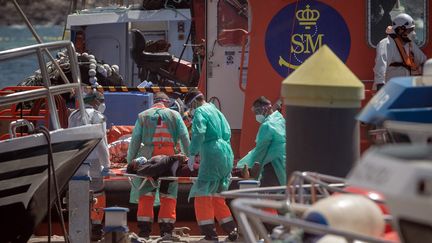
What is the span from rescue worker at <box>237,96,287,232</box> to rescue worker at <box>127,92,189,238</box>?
3.05 feet

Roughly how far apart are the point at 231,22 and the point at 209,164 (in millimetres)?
2217

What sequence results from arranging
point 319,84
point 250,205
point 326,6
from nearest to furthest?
point 250,205, point 319,84, point 326,6

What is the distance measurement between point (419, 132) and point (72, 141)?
4.94 meters

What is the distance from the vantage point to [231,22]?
1229 centimetres

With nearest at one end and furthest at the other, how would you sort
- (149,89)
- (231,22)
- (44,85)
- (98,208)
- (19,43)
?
(44,85), (98,208), (231,22), (149,89), (19,43)

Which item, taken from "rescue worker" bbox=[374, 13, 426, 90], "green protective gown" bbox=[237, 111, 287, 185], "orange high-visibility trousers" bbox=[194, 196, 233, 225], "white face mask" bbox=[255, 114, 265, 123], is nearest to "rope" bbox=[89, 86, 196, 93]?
"orange high-visibility trousers" bbox=[194, 196, 233, 225]

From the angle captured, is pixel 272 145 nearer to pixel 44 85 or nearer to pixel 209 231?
pixel 209 231

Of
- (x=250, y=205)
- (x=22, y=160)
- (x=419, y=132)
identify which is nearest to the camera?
(x=419, y=132)

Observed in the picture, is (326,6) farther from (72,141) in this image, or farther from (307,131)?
(307,131)

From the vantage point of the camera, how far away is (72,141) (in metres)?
8.52

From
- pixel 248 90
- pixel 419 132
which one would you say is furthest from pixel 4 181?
pixel 419 132

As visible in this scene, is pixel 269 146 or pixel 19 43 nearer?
pixel 269 146

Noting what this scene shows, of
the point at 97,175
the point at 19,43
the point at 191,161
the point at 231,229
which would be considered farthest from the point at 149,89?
the point at 19,43

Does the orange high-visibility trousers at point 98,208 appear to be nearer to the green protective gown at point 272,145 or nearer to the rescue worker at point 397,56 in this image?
the green protective gown at point 272,145
